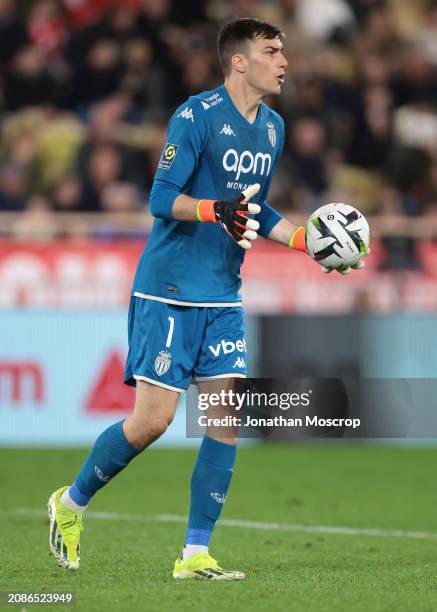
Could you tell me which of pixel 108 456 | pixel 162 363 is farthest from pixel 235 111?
pixel 108 456

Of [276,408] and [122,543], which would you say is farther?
[122,543]

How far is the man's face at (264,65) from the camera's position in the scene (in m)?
6.18

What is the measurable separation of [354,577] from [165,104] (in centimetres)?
983

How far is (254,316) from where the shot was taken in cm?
1317

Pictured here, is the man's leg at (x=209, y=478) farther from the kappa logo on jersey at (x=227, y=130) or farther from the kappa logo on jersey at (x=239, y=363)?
the kappa logo on jersey at (x=227, y=130)

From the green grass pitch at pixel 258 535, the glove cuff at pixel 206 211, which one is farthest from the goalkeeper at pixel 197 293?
the green grass pitch at pixel 258 535

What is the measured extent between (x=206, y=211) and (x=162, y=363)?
0.70 metres

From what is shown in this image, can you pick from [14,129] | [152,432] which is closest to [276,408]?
[152,432]

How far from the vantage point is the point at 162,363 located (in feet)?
19.7

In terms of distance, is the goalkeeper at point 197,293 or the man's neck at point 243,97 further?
the man's neck at point 243,97

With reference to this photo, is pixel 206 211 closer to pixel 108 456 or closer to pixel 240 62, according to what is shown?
pixel 240 62

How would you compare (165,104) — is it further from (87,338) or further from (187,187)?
(187,187)

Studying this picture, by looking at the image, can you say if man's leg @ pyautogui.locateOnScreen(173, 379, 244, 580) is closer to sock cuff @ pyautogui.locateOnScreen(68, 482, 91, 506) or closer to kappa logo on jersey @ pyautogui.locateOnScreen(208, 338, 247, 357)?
kappa logo on jersey @ pyautogui.locateOnScreen(208, 338, 247, 357)

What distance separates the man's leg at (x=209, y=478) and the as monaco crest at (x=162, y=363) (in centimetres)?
22
